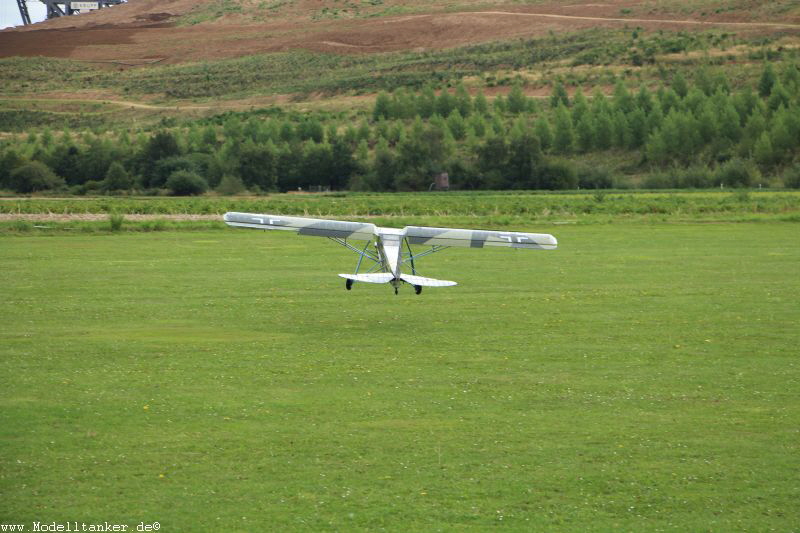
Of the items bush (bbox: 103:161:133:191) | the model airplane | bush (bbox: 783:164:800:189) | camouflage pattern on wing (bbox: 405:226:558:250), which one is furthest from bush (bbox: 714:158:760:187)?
the model airplane

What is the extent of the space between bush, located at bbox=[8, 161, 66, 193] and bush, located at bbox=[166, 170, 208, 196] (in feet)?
28.3

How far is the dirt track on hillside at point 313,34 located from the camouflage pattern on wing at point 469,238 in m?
130

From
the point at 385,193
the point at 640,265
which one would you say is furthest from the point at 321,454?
the point at 385,193

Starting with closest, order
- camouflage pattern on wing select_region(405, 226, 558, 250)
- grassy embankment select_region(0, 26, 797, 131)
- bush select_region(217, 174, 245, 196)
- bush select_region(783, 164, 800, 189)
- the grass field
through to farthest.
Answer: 1. the grass field
2. camouflage pattern on wing select_region(405, 226, 558, 250)
3. bush select_region(783, 164, 800, 189)
4. bush select_region(217, 174, 245, 196)
5. grassy embankment select_region(0, 26, 797, 131)

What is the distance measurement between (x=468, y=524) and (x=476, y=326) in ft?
34.0

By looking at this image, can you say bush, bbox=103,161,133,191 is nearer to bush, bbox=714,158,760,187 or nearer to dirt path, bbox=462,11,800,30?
bush, bbox=714,158,760,187

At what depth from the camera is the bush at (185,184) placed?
258 ft

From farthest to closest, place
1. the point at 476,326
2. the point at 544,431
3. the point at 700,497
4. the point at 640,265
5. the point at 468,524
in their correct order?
the point at 640,265
the point at 476,326
the point at 544,431
the point at 700,497
the point at 468,524

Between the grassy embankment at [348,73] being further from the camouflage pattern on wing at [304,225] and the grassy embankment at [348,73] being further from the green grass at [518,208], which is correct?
the camouflage pattern on wing at [304,225]

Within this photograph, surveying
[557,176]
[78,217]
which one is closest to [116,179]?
[78,217]

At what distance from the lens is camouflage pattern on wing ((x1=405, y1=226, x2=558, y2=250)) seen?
21.6m

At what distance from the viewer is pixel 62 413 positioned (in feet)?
42.5

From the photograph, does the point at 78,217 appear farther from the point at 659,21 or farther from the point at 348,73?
the point at 659,21

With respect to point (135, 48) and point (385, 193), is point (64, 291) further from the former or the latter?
point (135, 48)
